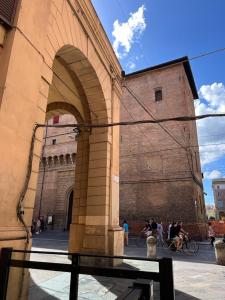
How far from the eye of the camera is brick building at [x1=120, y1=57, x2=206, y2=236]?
20.1 meters

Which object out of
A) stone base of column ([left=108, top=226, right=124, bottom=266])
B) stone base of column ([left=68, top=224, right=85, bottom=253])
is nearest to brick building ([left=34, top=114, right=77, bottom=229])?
stone base of column ([left=68, top=224, right=85, bottom=253])

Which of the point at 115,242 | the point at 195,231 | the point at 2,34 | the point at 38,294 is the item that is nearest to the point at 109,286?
the point at 38,294

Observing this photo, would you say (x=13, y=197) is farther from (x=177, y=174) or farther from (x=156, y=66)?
(x=156, y=66)

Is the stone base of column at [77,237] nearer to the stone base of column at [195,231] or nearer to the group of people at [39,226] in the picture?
the stone base of column at [195,231]

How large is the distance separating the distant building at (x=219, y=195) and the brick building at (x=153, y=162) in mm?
41592

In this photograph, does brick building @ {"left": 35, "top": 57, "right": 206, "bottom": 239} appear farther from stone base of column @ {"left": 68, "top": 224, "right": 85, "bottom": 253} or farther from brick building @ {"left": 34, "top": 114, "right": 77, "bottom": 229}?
stone base of column @ {"left": 68, "top": 224, "right": 85, "bottom": 253}

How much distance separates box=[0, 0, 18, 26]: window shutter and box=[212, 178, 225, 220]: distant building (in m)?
63.9

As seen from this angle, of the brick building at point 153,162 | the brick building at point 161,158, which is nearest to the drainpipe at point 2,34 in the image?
the brick building at point 153,162

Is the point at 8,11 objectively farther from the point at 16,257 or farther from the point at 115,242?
the point at 115,242

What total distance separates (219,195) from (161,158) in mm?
46622

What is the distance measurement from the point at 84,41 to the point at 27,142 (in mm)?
4068

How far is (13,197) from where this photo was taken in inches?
142

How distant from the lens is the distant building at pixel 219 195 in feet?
199

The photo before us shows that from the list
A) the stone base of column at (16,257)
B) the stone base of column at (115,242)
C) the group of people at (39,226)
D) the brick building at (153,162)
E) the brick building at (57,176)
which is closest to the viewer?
the stone base of column at (16,257)
